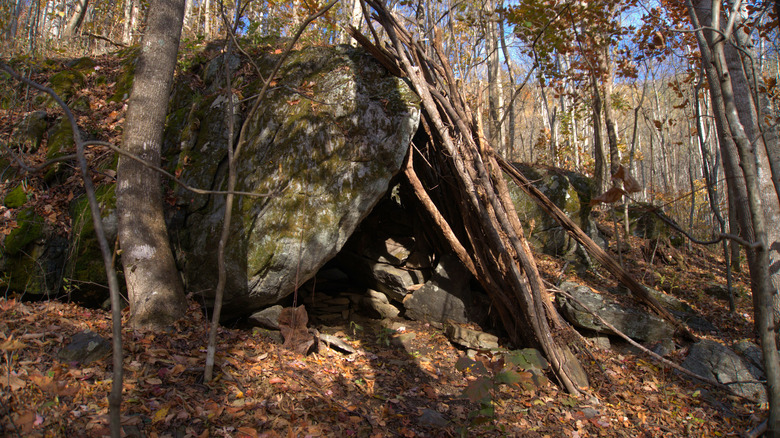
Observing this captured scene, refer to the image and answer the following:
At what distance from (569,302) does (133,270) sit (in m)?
5.05

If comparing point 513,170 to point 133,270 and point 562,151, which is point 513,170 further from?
point 562,151

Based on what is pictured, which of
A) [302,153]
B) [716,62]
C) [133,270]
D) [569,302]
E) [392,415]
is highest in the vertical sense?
[716,62]

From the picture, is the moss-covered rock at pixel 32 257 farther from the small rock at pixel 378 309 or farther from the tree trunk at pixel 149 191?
the small rock at pixel 378 309

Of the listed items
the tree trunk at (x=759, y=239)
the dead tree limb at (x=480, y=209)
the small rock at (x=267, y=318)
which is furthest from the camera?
the dead tree limb at (x=480, y=209)

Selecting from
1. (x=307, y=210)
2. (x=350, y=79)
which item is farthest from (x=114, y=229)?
(x=350, y=79)

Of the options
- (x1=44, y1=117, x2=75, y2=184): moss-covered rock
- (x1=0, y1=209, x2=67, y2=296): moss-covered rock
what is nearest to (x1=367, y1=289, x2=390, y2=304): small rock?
(x1=0, y1=209, x2=67, y2=296): moss-covered rock

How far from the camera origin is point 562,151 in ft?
42.4

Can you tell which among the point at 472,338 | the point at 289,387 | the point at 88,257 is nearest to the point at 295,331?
the point at 289,387

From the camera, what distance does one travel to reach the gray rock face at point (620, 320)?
5.08 m

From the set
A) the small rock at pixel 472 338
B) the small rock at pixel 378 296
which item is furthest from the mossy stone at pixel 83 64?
the small rock at pixel 472 338

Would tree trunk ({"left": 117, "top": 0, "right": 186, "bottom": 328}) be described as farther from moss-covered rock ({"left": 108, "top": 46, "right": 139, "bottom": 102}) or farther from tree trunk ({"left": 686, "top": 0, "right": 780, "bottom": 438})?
tree trunk ({"left": 686, "top": 0, "right": 780, "bottom": 438})

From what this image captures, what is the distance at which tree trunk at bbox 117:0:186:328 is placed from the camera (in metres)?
3.67

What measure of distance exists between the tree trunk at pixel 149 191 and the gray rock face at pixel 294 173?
1.67 ft

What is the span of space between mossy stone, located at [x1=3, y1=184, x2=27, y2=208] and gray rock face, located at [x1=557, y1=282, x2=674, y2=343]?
6.51m
